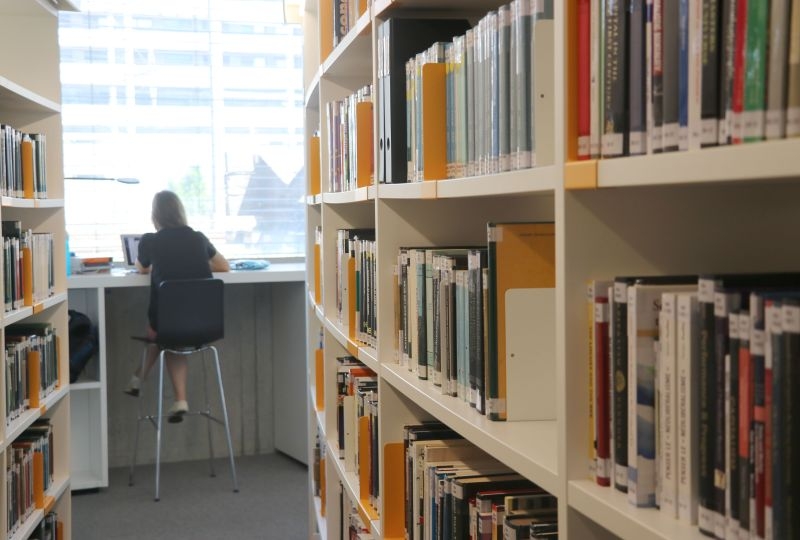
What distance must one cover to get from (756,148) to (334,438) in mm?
2206

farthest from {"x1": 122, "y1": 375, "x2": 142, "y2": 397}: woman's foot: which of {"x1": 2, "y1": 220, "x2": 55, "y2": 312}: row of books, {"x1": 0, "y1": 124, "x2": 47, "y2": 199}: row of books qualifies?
{"x1": 0, "y1": 124, "x2": 47, "y2": 199}: row of books

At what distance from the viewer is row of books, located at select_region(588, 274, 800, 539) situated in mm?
780

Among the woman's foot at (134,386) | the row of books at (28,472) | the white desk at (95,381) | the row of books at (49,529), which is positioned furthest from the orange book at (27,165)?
the woman's foot at (134,386)

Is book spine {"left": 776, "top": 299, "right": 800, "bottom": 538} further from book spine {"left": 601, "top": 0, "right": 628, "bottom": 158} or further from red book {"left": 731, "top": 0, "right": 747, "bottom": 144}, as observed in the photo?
book spine {"left": 601, "top": 0, "right": 628, "bottom": 158}

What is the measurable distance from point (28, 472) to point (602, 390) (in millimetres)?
2687

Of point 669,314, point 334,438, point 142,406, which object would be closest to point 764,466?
point 669,314

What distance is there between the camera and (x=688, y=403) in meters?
0.89

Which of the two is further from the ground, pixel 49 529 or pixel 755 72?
pixel 755 72

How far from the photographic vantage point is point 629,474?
965 millimetres

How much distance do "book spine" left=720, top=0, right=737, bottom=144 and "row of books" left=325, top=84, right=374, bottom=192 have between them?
141 cm

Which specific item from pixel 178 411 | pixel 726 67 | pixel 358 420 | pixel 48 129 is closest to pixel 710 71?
pixel 726 67

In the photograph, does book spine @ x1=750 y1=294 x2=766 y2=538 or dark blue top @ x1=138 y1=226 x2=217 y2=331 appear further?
dark blue top @ x1=138 y1=226 x2=217 y2=331

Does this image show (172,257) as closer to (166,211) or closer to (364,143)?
(166,211)

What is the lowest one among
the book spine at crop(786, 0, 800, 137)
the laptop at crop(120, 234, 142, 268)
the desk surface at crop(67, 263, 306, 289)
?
the desk surface at crop(67, 263, 306, 289)
